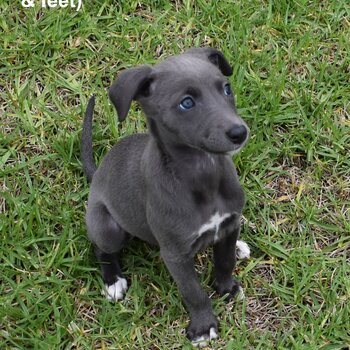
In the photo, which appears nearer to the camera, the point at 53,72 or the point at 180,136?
the point at 180,136

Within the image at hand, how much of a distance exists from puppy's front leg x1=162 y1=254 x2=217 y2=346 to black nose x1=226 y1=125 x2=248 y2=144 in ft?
2.90

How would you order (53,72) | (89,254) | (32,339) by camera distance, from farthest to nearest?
→ (53,72) < (89,254) < (32,339)

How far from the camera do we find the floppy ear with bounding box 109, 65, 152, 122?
10.9 ft

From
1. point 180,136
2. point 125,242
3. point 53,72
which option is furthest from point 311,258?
point 53,72

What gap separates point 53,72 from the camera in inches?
211

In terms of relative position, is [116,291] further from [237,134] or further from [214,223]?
[237,134]

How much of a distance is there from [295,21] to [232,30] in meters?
0.49

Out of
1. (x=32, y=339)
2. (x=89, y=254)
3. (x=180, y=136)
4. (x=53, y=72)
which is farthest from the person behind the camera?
(x=53, y=72)

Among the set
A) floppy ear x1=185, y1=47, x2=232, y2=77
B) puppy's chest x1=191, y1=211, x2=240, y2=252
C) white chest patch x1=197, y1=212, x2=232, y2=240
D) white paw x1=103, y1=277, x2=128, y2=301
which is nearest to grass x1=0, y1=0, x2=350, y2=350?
white paw x1=103, y1=277, x2=128, y2=301

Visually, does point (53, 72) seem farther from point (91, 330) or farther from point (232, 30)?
point (91, 330)

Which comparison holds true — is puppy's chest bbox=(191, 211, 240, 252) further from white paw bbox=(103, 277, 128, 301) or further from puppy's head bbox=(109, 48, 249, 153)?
white paw bbox=(103, 277, 128, 301)

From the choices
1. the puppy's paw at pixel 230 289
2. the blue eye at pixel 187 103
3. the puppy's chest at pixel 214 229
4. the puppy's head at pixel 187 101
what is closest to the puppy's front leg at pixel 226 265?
the puppy's paw at pixel 230 289

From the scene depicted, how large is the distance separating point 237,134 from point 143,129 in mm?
1886

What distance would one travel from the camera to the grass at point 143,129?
4320mm
